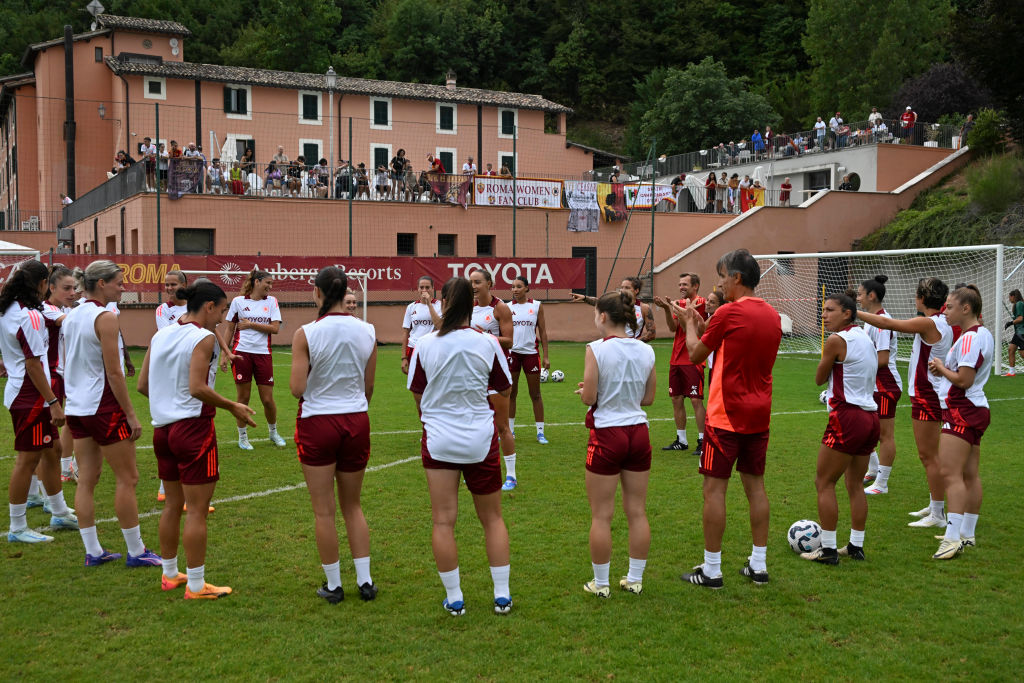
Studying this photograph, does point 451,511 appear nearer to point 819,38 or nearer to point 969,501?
point 969,501

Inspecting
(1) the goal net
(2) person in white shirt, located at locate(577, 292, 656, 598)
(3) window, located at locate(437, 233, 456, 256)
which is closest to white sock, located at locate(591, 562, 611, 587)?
(2) person in white shirt, located at locate(577, 292, 656, 598)

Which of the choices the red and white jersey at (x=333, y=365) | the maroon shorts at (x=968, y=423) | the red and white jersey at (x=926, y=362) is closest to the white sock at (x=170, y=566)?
the red and white jersey at (x=333, y=365)

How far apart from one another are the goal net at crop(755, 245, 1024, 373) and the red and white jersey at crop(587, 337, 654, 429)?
20.1 meters

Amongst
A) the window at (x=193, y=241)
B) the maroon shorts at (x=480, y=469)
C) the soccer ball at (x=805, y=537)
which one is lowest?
the soccer ball at (x=805, y=537)

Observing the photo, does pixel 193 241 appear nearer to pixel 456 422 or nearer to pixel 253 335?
pixel 253 335

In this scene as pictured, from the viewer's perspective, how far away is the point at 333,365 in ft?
16.2

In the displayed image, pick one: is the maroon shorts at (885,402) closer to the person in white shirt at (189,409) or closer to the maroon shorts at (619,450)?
the maroon shorts at (619,450)

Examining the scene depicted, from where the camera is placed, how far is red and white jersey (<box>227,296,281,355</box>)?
977 cm

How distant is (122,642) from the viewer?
15.3 feet

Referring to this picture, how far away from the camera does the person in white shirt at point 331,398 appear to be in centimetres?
491

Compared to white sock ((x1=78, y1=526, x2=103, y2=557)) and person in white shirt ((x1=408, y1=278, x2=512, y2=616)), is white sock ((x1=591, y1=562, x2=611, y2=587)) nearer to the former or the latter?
person in white shirt ((x1=408, y1=278, x2=512, y2=616))

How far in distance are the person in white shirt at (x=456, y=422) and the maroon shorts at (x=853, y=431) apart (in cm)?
250

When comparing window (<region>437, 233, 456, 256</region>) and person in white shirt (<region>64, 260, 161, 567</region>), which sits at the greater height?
window (<region>437, 233, 456, 256</region>)

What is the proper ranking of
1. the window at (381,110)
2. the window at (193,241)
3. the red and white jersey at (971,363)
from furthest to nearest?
1. the window at (381,110)
2. the window at (193,241)
3. the red and white jersey at (971,363)
